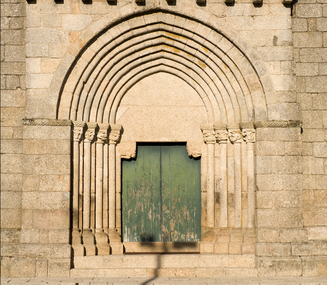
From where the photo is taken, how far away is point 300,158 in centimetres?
824

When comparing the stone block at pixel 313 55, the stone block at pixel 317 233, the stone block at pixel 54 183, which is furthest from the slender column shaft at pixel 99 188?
the stone block at pixel 313 55

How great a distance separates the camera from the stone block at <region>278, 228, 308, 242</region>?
8.08 meters

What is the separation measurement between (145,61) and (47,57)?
177cm

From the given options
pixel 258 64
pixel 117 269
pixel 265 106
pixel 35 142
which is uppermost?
pixel 258 64

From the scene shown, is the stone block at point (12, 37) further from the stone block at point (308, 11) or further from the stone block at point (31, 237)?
the stone block at point (308, 11)

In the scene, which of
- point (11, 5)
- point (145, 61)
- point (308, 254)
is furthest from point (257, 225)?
point (11, 5)

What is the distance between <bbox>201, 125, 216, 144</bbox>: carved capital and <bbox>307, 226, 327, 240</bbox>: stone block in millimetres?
2280

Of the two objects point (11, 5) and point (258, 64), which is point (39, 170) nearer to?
point (11, 5)

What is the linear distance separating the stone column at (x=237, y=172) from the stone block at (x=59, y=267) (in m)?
2.94

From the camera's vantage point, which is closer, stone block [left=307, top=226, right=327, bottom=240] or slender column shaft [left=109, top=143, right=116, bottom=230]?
stone block [left=307, top=226, right=327, bottom=240]

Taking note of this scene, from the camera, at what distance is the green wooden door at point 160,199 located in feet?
29.7

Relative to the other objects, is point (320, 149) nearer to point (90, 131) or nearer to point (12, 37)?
point (90, 131)

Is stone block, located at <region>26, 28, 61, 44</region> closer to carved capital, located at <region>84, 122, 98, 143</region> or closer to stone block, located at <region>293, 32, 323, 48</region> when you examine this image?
carved capital, located at <region>84, 122, 98, 143</region>

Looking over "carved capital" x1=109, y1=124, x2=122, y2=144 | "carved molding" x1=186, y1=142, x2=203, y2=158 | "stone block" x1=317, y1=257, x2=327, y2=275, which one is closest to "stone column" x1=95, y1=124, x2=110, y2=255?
"carved capital" x1=109, y1=124, x2=122, y2=144
